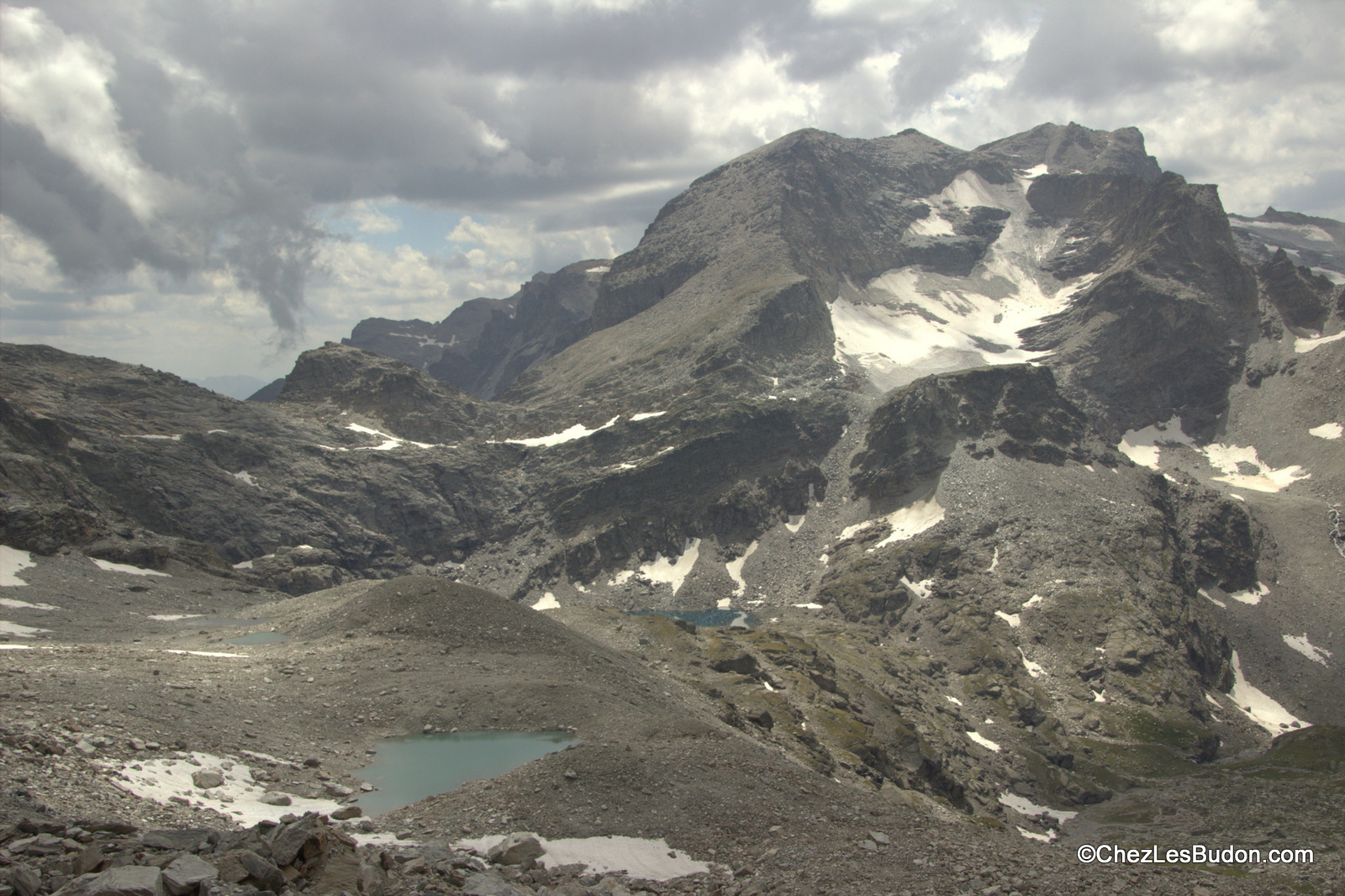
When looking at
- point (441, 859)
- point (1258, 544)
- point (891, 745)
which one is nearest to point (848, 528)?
point (1258, 544)

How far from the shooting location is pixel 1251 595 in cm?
15162

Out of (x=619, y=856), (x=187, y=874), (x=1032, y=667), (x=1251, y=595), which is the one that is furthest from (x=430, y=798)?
(x=1251, y=595)

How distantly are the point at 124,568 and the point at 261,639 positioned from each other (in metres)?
48.4

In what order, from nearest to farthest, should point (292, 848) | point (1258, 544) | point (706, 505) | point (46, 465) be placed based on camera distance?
point (292, 848) < point (46, 465) < point (1258, 544) < point (706, 505)

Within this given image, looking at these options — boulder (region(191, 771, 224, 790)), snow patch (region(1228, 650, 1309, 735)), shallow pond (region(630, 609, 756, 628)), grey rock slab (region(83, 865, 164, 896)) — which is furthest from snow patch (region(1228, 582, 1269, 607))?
grey rock slab (region(83, 865, 164, 896))

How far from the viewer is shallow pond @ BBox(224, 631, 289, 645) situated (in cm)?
5000

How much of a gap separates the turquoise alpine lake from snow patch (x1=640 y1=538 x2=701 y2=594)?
14445 centimetres

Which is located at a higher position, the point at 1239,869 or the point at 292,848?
the point at 292,848

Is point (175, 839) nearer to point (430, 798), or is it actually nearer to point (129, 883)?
point (129, 883)

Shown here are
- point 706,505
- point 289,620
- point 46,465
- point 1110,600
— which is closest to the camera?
point 289,620

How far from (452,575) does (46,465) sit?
92388 millimetres

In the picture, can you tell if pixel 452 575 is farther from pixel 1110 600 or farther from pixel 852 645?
pixel 1110 600

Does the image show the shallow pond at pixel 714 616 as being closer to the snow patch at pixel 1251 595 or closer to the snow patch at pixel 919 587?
the snow patch at pixel 919 587

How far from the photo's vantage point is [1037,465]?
168875mm
